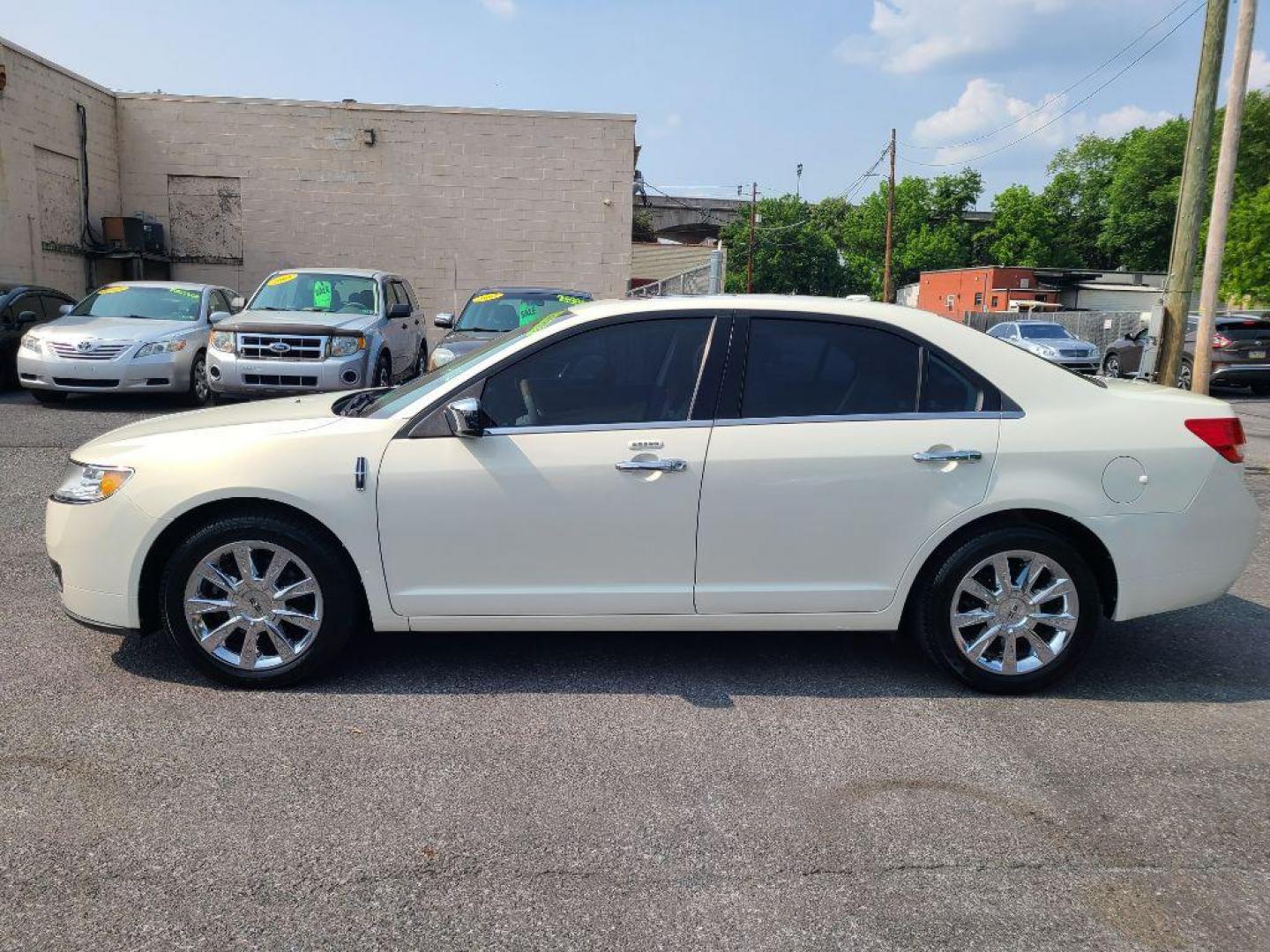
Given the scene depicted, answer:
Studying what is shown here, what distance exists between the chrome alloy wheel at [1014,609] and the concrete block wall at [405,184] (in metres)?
18.5

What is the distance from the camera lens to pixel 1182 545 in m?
4.22

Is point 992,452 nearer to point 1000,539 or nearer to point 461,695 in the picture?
point 1000,539

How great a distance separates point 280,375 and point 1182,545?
946 centimetres

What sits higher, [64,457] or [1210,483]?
[1210,483]

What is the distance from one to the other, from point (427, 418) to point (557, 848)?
72.0 inches

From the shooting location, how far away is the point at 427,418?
412 centimetres

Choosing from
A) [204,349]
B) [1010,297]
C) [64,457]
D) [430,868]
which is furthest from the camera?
[1010,297]

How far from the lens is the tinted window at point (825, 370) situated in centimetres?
420

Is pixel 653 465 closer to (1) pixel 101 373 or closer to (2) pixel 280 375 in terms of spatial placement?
(2) pixel 280 375

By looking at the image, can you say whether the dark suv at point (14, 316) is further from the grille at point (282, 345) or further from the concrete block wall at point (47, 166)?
the grille at point (282, 345)

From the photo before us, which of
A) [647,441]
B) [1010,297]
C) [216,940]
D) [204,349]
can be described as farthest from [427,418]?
[1010,297]

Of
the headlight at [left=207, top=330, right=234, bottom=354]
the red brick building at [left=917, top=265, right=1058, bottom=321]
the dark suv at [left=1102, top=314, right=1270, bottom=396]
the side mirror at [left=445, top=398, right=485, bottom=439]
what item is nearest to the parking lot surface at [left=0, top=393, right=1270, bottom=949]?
the side mirror at [left=445, top=398, right=485, bottom=439]

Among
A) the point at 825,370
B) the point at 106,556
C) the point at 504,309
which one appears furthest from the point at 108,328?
the point at 825,370

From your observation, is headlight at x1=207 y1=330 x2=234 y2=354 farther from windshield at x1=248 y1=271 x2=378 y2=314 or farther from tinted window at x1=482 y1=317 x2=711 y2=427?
tinted window at x1=482 y1=317 x2=711 y2=427
